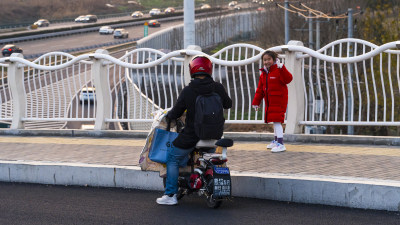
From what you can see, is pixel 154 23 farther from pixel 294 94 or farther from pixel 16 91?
pixel 294 94

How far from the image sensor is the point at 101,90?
11945mm

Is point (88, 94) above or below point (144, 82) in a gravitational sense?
below

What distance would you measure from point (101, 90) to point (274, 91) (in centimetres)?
373

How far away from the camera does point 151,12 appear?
452 ft

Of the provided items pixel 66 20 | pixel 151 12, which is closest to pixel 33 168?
pixel 66 20

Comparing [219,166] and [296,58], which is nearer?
[219,166]

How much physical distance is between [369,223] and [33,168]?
442cm

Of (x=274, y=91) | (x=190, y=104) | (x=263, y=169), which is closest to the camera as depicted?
(x=190, y=104)

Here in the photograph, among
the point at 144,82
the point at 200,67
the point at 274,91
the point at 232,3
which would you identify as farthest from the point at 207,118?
the point at 232,3

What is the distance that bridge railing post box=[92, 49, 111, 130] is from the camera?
11875mm

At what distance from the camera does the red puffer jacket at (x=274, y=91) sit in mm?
9148

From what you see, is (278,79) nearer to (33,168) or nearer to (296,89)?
(296,89)

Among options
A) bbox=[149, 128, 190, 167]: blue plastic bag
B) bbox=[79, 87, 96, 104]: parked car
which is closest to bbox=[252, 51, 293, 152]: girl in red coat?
bbox=[149, 128, 190, 167]: blue plastic bag

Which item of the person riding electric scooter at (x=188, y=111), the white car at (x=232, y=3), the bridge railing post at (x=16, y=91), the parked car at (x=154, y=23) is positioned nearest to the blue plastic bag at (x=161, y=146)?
the person riding electric scooter at (x=188, y=111)
